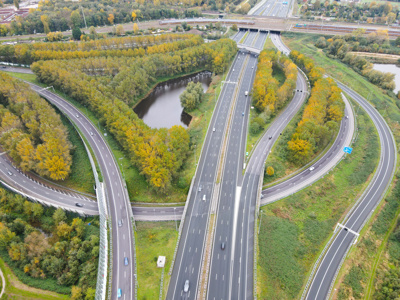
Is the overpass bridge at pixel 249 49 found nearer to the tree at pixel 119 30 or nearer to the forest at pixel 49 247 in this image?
the tree at pixel 119 30

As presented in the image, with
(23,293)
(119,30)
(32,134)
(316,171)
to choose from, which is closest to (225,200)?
(316,171)

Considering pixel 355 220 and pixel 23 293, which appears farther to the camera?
pixel 355 220

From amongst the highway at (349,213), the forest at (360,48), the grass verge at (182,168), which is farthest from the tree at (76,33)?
the highway at (349,213)

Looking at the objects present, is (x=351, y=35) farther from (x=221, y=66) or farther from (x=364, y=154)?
(x=364, y=154)

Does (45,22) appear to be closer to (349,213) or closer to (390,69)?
(349,213)

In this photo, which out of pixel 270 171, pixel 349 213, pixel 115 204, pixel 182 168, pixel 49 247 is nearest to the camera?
pixel 49 247

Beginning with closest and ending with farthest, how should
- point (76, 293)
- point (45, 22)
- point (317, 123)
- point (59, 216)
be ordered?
point (76, 293), point (59, 216), point (317, 123), point (45, 22)

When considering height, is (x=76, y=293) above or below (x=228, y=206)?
below
